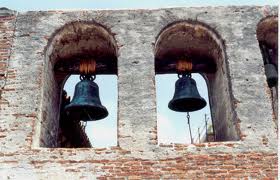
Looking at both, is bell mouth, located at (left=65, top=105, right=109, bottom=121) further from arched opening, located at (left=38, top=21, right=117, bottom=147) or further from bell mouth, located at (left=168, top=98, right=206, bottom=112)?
bell mouth, located at (left=168, top=98, right=206, bottom=112)

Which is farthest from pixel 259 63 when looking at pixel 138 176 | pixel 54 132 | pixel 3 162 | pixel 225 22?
pixel 3 162

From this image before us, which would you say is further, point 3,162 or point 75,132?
point 75,132

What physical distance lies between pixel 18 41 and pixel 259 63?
11.2ft

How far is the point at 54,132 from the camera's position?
279 inches

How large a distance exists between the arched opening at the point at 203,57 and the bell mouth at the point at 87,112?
3.84 ft

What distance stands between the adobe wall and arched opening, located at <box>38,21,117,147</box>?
0.12 metres

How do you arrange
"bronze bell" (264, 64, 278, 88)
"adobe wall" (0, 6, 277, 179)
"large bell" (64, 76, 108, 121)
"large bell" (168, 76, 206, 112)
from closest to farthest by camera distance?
"adobe wall" (0, 6, 277, 179), "large bell" (64, 76, 108, 121), "large bell" (168, 76, 206, 112), "bronze bell" (264, 64, 278, 88)

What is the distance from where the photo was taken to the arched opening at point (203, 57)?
6.98 metres

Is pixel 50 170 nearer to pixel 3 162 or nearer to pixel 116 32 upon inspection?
pixel 3 162

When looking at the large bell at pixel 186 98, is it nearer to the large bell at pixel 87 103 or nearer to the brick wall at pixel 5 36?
the large bell at pixel 87 103

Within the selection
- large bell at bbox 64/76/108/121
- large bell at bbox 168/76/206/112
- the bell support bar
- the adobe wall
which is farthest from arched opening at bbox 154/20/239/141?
large bell at bbox 64/76/108/121

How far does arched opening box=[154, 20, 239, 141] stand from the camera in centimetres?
698

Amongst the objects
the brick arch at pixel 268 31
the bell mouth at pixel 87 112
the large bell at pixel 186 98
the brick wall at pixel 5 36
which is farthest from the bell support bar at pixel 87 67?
the brick arch at pixel 268 31

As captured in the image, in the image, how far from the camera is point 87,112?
22.9 feet
